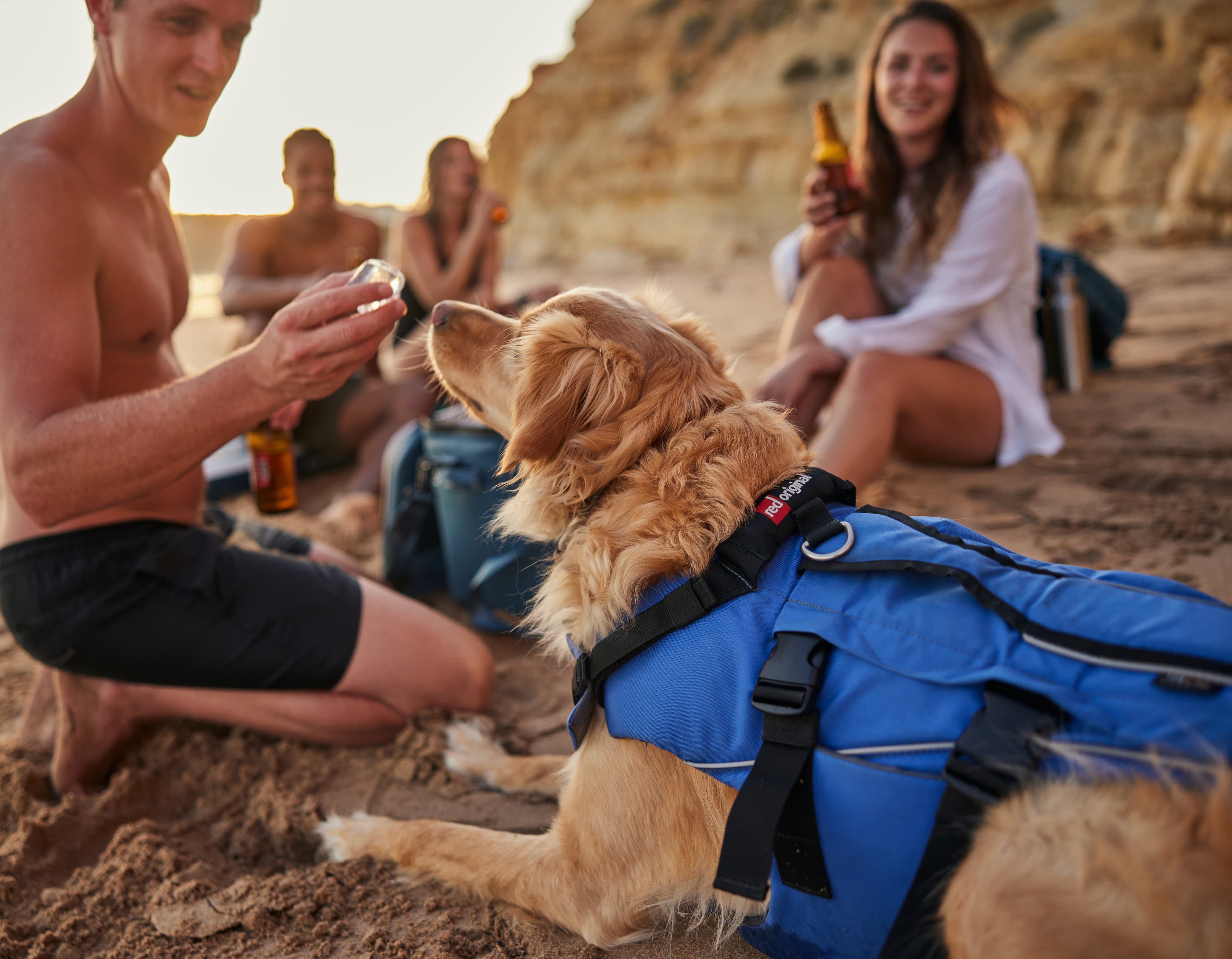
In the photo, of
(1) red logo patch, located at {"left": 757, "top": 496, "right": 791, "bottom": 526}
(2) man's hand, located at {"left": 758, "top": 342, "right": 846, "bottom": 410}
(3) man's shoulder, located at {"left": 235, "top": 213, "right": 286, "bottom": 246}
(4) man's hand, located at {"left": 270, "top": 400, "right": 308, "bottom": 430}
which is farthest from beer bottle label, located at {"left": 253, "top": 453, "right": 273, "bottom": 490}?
(3) man's shoulder, located at {"left": 235, "top": 213, "right": 286, "bottom": 246}

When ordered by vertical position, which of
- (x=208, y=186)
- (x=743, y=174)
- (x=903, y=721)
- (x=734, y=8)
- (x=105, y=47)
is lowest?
(x=903, y=721)

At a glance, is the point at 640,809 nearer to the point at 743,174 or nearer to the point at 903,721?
the point at 903,721

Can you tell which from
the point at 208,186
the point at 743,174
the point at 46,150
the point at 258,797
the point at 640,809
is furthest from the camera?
the point at 743,174

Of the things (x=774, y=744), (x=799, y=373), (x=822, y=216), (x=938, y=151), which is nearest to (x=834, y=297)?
(x=822, y=216)

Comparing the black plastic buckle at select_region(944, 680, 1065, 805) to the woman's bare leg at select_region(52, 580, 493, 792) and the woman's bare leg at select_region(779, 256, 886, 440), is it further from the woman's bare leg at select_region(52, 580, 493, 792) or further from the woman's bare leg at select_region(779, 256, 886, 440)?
the woman's bare leg at select_region(779, 256, 886, 440)

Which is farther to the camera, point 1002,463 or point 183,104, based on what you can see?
point 1002,463

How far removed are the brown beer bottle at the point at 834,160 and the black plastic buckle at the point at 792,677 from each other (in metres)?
3.25

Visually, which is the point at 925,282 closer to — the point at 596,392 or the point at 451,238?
the point at 596,392

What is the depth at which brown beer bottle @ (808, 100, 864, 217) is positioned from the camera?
4035 millimetres

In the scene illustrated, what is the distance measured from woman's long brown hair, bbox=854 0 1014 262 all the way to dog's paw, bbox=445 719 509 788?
10.4 ft

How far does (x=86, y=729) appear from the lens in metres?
2.50

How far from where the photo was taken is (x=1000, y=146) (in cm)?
402

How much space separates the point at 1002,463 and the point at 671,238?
19.9 metres

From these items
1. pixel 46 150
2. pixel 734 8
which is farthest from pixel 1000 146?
pixel 734 8
